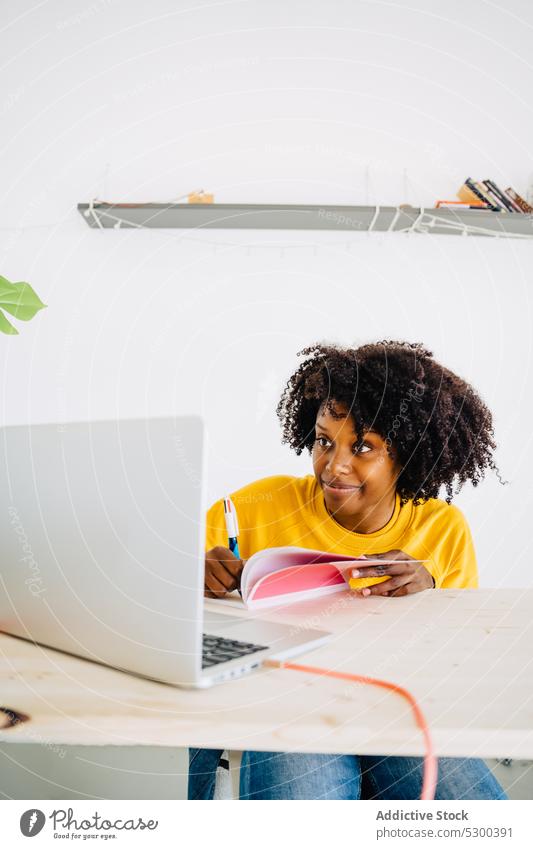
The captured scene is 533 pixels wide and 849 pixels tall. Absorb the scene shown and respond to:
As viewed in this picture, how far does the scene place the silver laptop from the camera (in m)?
0.44

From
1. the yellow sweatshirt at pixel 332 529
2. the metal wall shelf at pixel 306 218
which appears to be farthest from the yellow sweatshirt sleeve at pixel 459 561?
the metal wall shelf at pixel 306 218

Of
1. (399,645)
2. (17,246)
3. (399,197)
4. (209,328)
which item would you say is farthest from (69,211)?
(399,645)

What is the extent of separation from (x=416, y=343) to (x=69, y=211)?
1.10m

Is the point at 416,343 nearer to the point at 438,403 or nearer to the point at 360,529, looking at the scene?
the point at 438,403

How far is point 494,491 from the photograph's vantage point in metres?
2.01

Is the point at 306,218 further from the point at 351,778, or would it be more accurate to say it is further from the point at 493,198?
the point at 351,778

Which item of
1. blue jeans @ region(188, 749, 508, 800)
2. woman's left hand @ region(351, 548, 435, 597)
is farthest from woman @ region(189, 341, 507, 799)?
blue jeans @ region(188, 749, 508, 800)

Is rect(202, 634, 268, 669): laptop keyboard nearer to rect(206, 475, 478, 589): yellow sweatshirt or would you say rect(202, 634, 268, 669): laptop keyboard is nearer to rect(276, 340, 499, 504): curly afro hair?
rect(206, 475, 478, 589): yellow sweatshirt

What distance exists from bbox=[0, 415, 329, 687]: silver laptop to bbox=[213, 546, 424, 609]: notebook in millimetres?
191

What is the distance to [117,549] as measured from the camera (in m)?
0.49

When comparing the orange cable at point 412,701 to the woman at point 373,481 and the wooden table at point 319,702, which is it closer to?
the wooden table at point 319,702

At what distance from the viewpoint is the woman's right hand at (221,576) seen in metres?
0.88

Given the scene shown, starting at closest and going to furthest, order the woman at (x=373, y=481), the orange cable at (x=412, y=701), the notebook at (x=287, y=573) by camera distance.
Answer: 1. the orange cable at (x=412, y=701)
2. the notebook at (x=287, y=573)
3. the woman at (x=373, y=481)

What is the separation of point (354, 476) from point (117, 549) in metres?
0.78
